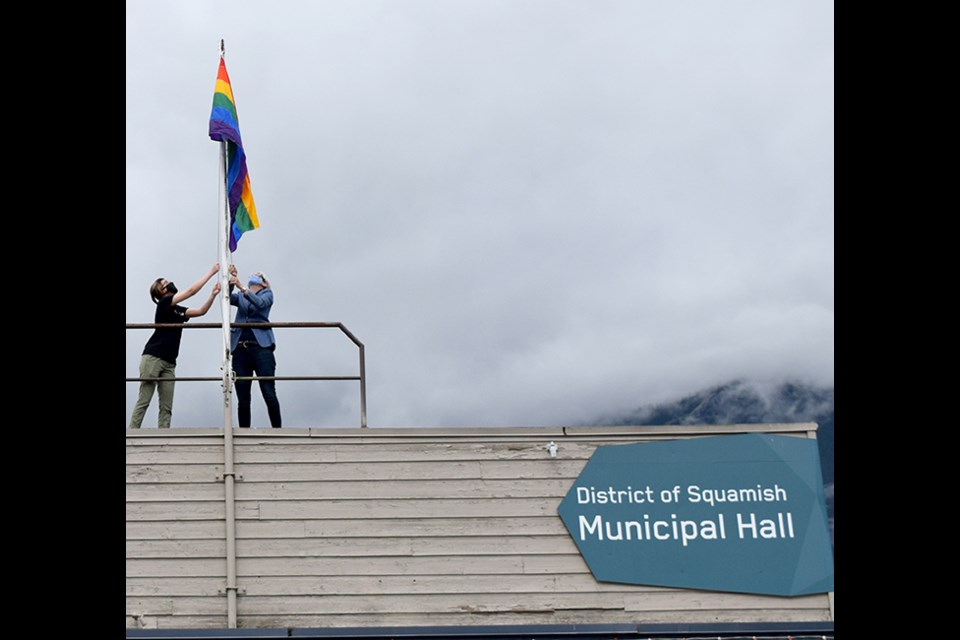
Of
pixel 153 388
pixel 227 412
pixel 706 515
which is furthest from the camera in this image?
pixel 153 388

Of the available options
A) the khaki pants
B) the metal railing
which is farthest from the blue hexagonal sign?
the khaki pants

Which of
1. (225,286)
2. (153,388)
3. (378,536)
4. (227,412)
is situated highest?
(225,286)

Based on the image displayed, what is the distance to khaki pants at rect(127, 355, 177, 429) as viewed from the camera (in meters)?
11.7

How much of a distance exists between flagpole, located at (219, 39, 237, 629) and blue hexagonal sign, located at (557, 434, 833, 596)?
3.29 meters

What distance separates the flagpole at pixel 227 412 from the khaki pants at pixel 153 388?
74 cm

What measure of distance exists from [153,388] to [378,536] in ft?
10.0

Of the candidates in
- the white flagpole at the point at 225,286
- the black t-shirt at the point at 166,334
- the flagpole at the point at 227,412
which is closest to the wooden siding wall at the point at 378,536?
the flagpole at the point at 227,412

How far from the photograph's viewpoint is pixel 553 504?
10969 mm

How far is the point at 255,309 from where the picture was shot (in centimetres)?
1196

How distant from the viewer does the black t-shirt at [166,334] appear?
11727 millimetres

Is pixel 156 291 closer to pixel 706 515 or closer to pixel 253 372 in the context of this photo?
pixel 253 372

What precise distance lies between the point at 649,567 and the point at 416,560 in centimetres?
232

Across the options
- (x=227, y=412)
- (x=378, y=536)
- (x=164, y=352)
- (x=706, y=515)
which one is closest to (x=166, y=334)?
(x=164, y=352)
